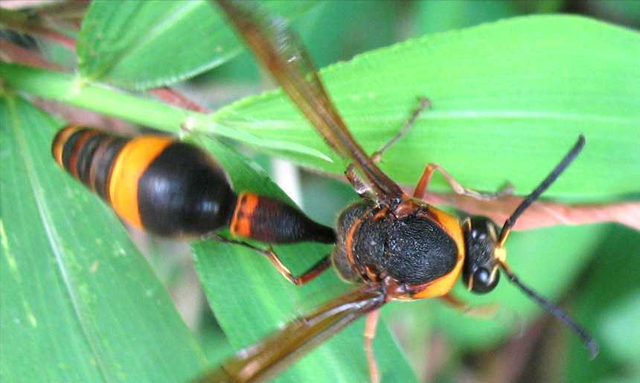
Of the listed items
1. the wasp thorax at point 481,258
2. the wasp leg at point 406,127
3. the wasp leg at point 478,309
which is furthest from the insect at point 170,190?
the wasp leg at point 478,309

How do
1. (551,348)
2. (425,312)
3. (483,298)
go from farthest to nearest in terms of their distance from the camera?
(551,348), (425,312), (483,298)

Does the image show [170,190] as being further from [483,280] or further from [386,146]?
[483,280]

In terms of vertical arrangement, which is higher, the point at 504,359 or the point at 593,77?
the point at 593,77

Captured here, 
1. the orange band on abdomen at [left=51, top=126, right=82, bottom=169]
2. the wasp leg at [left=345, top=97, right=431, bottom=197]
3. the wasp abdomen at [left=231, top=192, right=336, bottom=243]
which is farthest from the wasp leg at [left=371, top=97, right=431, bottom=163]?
the orange band on abdomen at [left=51, top=126, right=82, bottom=169]

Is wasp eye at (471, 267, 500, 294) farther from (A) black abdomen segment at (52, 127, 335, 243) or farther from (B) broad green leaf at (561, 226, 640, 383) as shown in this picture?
(B) broad green leaf at (561, 226, 640, 383)

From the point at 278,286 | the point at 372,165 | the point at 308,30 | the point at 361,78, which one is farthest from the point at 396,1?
the point at 278,286

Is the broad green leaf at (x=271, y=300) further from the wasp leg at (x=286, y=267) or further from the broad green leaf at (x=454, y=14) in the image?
the broad green leaf at (x=454, y=14)

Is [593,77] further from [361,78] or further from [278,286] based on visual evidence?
[278,286]
